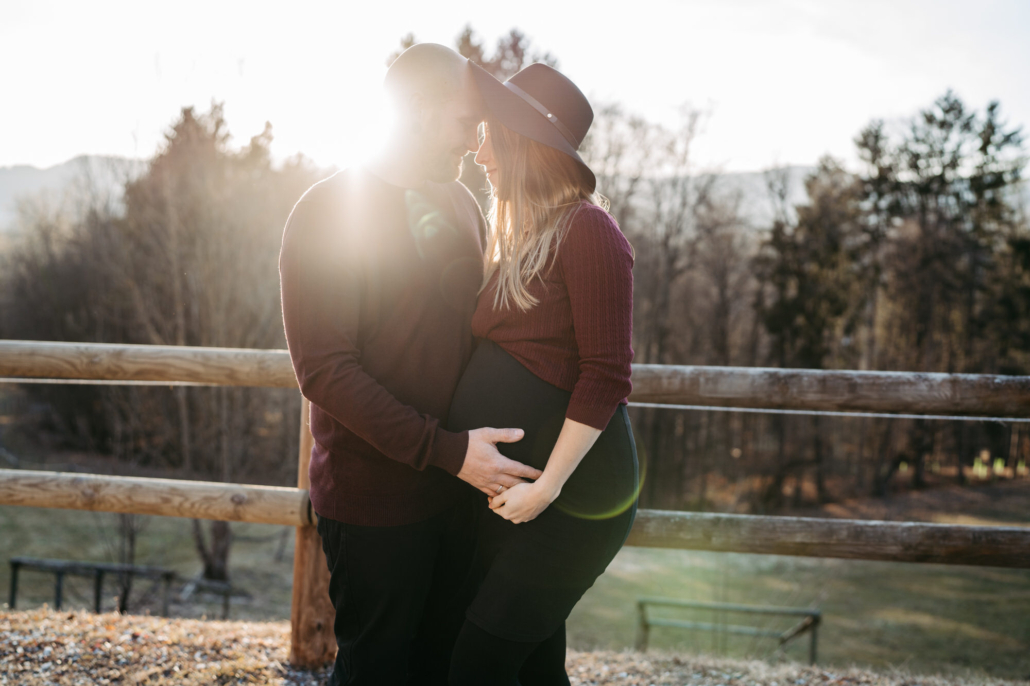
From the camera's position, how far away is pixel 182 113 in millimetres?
13938

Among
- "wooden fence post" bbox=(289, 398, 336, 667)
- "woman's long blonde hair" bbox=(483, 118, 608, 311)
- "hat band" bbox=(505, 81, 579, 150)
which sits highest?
"hat band" bbox=(505, 81, 579, 150)

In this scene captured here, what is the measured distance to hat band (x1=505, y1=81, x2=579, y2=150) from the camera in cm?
160

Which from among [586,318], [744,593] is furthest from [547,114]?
[744,593]

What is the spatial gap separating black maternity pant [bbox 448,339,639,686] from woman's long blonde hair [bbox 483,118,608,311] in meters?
0.19

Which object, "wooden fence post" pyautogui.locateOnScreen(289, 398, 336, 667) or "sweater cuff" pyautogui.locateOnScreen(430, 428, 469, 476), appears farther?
"wooden fence post" pyautogui.locateOnScreen(289, 398, 336, 667)

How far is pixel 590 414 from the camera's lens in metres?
1.45

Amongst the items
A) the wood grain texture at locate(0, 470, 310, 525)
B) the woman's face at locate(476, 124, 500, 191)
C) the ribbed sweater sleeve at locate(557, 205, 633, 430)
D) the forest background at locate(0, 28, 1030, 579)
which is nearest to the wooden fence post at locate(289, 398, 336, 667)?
the wood grain texture at locate(0, 470, 310, 525)

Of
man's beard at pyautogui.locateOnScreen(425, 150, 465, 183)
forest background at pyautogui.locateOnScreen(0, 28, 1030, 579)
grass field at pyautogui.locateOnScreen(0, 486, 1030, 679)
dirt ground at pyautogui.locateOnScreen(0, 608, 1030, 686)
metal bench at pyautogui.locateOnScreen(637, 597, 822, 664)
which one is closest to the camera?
man's beard at pyautogui.locateOnScreen(425, 150, 465, 183)

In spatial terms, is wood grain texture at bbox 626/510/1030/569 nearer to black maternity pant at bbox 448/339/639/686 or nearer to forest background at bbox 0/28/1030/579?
black maternity pant at bbox 448/339/639/686

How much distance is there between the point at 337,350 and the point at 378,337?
0.13m

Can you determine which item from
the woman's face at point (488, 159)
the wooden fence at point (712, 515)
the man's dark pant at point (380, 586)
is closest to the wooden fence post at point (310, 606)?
the wooden fence at point (712, 515)

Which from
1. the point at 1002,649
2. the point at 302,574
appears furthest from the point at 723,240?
the point at 302,574

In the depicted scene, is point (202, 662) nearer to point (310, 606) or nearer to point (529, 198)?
point (310, 606)

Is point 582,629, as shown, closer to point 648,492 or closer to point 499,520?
point 648,492
